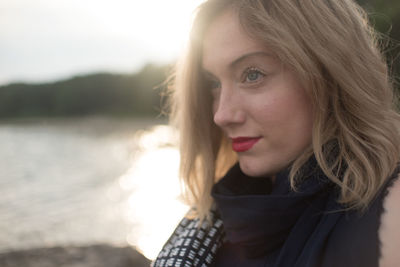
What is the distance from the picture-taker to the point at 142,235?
696cm

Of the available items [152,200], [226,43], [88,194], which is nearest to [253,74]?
[226,43]

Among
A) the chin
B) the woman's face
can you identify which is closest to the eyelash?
the woman's face

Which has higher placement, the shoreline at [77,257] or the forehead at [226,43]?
the forehead at [226,43]

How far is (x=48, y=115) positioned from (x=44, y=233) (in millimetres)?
29170

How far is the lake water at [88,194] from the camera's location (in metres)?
7.03

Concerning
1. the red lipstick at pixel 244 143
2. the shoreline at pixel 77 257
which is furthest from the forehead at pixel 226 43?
the shoreline at pixel 77 257

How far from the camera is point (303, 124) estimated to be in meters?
1.46

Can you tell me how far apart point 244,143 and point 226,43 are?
0.41 metres

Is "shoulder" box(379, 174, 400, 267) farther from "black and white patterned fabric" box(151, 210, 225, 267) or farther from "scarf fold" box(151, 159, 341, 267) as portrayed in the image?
"black and white patterned fabric" box(151, 210, 225, 267)

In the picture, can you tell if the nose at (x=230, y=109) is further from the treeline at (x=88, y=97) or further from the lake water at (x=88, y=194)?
the treeline at (x=88, y=97)

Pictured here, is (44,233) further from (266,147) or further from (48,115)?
(48,115)

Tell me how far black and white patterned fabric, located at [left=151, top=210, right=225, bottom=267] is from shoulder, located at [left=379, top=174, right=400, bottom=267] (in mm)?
779

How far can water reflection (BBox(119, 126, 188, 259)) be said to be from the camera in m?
6.69

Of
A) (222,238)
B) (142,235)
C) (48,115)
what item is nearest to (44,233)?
(142,235)
